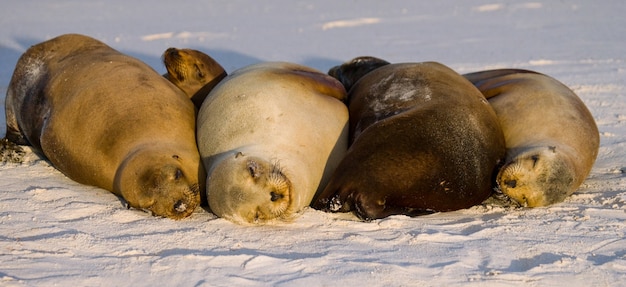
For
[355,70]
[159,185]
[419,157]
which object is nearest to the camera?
[159,185]

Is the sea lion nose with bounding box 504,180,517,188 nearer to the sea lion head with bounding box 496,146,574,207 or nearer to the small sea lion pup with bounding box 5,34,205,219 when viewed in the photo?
the sea lion head with bounding box 496,146,574,207

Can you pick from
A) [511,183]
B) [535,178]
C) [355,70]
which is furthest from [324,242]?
[355,70]

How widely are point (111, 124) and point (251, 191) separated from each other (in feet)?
4.50

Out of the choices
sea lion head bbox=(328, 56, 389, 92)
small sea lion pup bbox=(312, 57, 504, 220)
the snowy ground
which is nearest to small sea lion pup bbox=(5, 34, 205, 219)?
the snowy ground

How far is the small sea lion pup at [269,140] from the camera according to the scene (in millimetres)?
5207

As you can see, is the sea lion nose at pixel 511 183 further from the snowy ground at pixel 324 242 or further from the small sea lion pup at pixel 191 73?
the small sea lion pup at pixel 191 73

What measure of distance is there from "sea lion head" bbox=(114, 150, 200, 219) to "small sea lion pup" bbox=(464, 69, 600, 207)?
1989mm

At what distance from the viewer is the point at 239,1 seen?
1689 cm

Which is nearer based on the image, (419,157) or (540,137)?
(419,157)

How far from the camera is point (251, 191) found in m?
5.17

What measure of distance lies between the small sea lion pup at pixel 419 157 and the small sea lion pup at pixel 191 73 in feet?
4.63

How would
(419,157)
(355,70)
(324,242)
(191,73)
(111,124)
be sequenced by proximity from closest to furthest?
(324,242) → (419,157) → (111,124) → (191,73) → (355,70)

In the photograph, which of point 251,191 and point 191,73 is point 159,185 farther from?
point 191,73

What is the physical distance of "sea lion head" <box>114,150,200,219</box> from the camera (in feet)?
17.8
